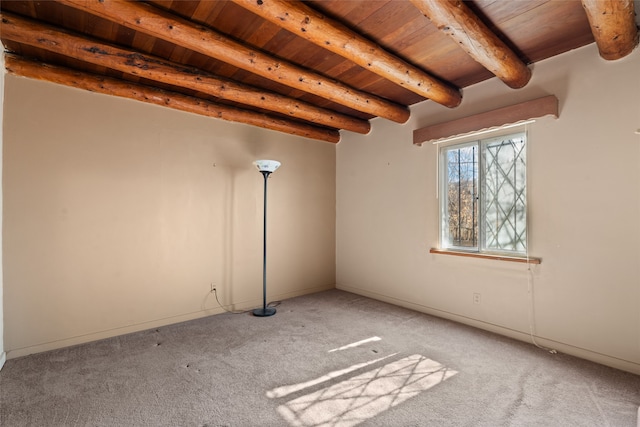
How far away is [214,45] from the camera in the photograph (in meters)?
2.18

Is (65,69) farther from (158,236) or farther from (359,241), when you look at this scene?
(359,241)

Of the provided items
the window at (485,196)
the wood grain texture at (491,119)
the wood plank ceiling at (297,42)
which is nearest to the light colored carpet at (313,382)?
the window at (485,196)

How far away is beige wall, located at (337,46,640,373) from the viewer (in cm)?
226

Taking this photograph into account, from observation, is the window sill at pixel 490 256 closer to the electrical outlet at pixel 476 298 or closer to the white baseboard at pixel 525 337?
the electrical outlet at pixel 476 298

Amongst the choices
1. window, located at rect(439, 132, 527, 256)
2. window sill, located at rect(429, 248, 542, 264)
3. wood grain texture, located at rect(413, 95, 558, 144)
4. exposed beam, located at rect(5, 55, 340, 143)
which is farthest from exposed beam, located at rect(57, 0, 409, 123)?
window sill, located at rect(429, 248, 542, 264)

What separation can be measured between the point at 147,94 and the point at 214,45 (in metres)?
1.23

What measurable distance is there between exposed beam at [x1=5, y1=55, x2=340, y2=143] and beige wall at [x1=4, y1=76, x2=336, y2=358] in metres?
0.11

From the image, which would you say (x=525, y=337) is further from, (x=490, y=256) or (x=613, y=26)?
(x=613, y=26)

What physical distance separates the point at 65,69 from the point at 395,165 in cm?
339

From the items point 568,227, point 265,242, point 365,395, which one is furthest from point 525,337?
point 265,242

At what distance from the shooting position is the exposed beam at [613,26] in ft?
5.63

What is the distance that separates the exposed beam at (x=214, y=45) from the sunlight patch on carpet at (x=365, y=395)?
7.88 feet

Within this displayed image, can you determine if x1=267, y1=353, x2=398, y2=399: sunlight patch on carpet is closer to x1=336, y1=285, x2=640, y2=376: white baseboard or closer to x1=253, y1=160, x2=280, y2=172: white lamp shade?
x1=336, y1=285, x2=640, y2=376: white baseboard

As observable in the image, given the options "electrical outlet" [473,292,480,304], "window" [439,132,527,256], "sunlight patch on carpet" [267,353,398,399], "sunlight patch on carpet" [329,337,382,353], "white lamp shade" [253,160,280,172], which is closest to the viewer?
"sunlight patch on carpet" [267,353,398,399]
